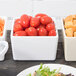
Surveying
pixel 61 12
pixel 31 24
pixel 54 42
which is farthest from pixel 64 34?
pixel 61 12

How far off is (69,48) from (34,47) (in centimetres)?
17

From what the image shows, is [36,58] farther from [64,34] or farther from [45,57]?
[64,34]

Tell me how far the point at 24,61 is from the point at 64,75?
0.26 m

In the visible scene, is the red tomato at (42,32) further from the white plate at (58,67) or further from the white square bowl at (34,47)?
the white plate at (58,67)

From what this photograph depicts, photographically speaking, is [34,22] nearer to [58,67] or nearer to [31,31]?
[31,31]

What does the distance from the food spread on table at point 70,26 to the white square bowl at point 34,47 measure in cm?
7

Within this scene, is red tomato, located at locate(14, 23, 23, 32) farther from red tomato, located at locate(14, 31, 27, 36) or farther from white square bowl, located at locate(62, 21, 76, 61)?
white square bowl, located at locate(62, 21, 76, 61)

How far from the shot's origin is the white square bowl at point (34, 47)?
123 cm

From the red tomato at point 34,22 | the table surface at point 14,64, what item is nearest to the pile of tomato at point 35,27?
the red tomato at point 34,22

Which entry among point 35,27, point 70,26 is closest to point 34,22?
point 35,27

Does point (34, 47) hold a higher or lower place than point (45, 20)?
lower

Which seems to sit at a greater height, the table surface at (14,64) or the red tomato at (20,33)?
the red tomato at (20,33)

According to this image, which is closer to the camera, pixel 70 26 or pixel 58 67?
pixel 58 67

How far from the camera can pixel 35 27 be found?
129 cm
